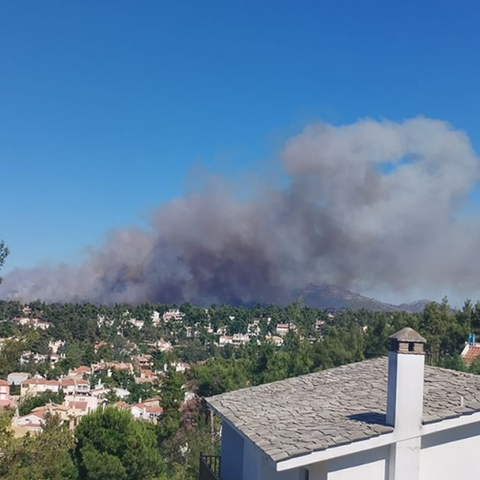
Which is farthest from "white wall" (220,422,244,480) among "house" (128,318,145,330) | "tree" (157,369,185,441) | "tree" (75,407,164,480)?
"house" (128,318,145,330)

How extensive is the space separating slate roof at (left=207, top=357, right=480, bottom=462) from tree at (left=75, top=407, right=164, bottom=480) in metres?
8.57

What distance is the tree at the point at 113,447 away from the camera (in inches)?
717

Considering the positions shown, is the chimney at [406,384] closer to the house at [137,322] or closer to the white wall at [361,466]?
the white wall at [361,466]

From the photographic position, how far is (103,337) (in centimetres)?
10925

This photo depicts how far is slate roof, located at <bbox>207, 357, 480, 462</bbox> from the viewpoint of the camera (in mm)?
7031

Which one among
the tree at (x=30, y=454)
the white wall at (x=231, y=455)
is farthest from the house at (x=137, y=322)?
the white wall at (x=231, y=455)

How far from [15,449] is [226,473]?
3.93 meters

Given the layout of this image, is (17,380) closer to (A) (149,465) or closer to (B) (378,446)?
(A) (149,465)

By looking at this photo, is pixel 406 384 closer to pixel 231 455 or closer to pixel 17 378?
pixel 231 455

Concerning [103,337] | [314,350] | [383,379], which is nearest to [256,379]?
[314,350]

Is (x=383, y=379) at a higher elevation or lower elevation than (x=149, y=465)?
higher

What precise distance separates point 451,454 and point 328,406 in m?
1.81

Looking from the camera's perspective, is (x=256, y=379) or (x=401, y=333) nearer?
(x=401, y=333)

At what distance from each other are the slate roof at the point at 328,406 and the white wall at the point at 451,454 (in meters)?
0.31
